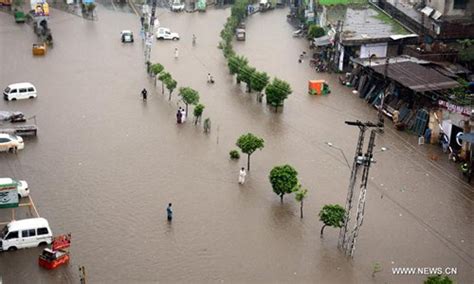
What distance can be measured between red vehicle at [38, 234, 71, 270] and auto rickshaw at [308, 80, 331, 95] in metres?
19.0

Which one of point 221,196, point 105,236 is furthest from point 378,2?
point 105,236

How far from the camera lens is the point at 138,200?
2481cm

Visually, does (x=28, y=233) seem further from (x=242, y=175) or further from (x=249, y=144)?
(x=249, y=144)

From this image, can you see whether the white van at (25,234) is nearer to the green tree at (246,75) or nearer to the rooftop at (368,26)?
the green tree at (246,75)

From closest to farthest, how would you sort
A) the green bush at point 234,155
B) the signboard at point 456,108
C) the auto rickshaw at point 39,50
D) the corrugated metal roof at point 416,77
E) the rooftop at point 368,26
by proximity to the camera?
the green bush at point 234,155 < the signboard at point 456,108 < the corrugated metal roof at point 416,77 < the rooftop at point 368,26 < the auto rickshaw at point 39,50

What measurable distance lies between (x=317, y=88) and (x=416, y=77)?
5.42 m

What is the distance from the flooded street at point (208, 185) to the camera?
69.3ft

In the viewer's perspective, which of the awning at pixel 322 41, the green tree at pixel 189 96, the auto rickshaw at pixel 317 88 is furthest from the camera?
the awning at pixel 322 41

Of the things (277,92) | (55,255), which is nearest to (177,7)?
(277,92)

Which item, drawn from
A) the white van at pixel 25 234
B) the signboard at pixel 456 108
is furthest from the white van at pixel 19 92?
the signboard at pixel 456 108

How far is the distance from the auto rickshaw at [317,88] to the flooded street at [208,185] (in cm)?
63

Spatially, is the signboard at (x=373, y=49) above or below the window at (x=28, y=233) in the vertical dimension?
above

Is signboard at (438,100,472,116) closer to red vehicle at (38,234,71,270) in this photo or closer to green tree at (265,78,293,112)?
green tree at (265,78,293,112)

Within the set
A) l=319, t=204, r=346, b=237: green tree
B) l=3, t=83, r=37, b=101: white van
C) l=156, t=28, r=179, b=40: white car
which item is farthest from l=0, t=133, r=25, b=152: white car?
l=156, t=28, r=179, b=40: white car
